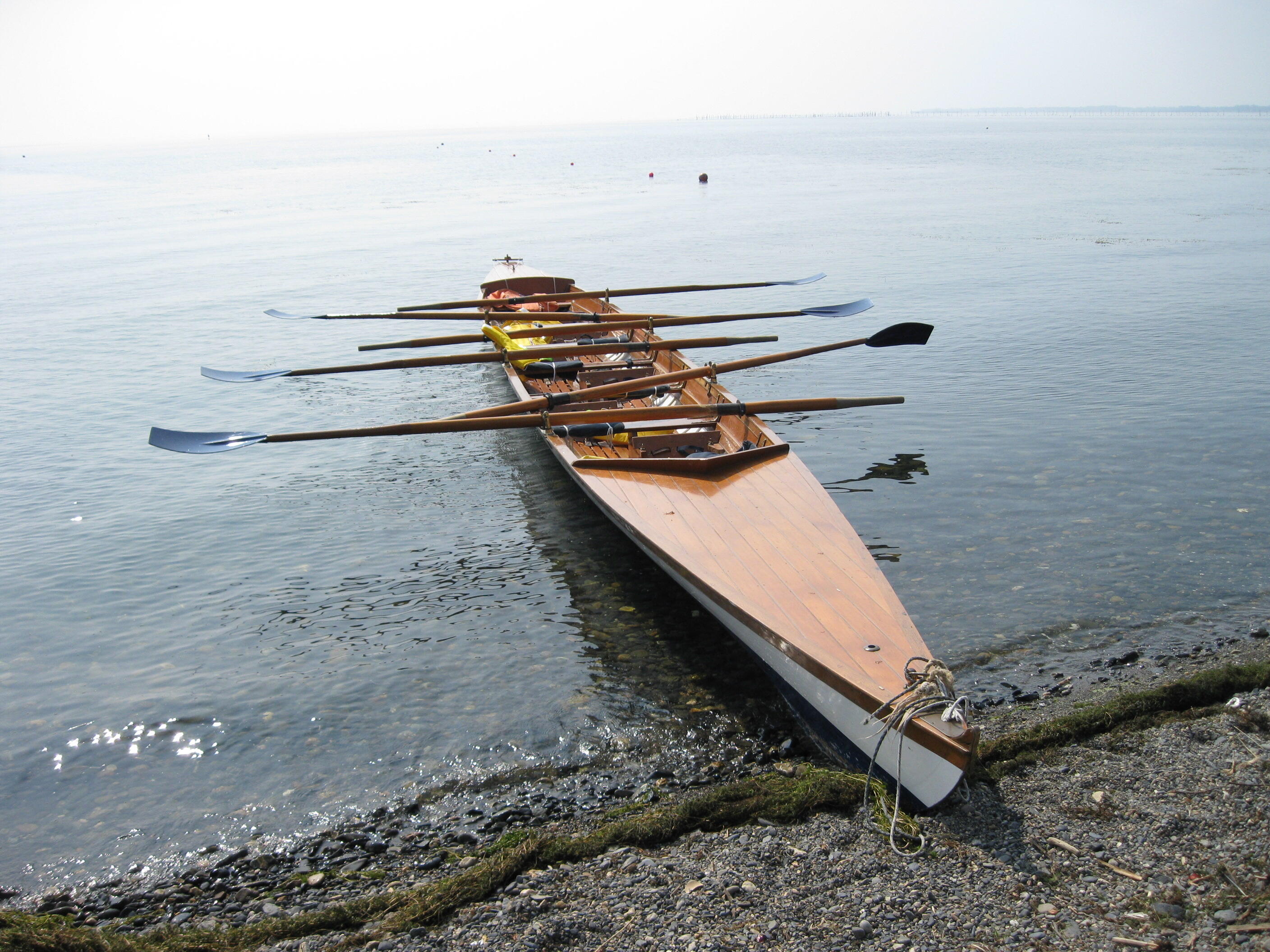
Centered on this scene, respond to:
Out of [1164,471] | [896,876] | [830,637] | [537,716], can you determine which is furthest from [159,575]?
[1164,471]

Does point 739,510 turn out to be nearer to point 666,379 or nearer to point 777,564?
point 777,564

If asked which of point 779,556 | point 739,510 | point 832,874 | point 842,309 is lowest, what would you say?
point 832,874

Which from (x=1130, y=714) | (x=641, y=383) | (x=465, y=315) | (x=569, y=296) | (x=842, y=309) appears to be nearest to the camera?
(x=1130, y=714)

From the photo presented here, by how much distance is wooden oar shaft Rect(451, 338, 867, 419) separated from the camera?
36.6 ft

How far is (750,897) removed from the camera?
15.9ft

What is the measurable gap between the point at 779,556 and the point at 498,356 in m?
7.01

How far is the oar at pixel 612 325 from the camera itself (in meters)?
15.1

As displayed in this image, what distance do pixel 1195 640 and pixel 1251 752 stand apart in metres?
2.31

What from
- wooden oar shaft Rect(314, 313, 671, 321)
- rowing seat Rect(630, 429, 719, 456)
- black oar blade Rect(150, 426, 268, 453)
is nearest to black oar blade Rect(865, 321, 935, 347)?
rowing seat Rect(630, 429, 719, 456)

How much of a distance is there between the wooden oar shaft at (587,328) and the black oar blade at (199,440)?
14.8 feet

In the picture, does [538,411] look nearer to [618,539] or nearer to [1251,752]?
[618,539]

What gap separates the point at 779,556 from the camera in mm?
7742

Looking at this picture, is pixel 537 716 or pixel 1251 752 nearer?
pixel 1251 752

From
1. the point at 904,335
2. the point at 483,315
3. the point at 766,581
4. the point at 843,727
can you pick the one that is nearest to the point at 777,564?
the point at 766,581
